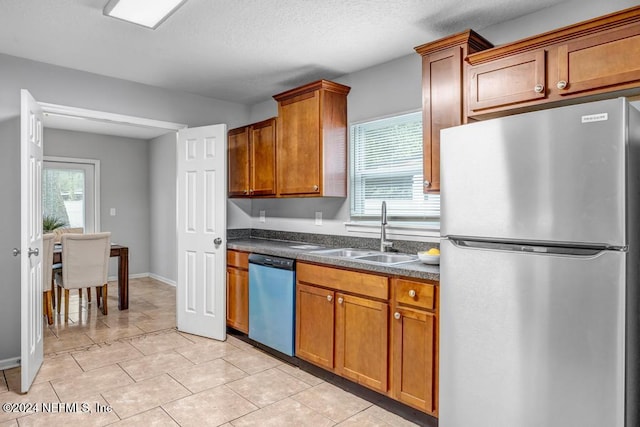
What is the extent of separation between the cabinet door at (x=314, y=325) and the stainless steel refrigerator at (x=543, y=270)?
99cm

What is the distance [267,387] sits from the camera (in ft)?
9.27

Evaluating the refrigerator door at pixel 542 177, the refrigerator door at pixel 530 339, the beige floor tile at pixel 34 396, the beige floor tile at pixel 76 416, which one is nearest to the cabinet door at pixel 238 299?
the beige floor tile at pixel 76 416

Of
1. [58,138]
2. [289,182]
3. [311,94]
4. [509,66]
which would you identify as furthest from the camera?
[58,138]

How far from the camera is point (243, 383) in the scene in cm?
288

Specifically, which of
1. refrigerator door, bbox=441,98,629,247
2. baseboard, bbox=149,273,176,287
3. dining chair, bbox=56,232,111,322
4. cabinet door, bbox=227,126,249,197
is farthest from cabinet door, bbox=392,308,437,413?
baseboard, bbox=149,273,176,287

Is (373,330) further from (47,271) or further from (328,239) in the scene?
(47,271)

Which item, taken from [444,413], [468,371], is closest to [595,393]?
[468,371]

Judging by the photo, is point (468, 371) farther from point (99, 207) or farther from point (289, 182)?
point (99, 207)

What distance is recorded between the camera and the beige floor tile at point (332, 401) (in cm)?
247

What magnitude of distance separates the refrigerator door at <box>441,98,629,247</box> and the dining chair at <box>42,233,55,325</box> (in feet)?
13.4

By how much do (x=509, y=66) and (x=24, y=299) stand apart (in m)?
3.26

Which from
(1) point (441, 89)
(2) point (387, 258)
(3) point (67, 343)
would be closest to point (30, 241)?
(3) point (67, 343)

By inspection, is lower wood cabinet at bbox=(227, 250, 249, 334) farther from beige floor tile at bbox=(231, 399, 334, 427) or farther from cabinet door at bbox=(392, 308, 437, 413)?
cabinet door at bbox=(392, 308, 437, 413)

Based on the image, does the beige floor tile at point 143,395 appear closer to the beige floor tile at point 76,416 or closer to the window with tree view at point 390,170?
the beige floor tile at point 76,416
